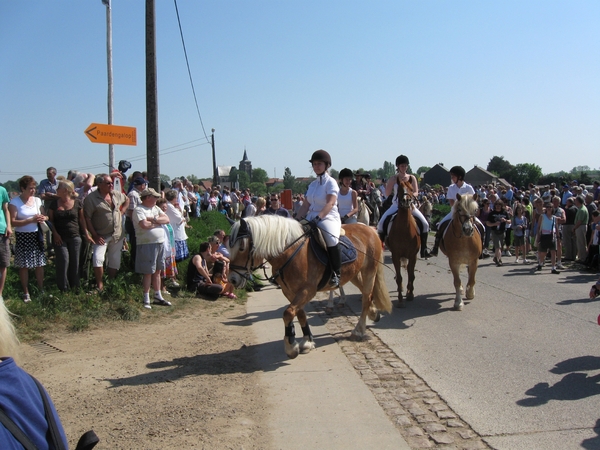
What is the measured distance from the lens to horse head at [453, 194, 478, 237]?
890cm

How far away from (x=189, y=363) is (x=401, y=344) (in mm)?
2853

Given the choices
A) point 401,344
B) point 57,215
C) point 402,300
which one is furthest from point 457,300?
point 57,215

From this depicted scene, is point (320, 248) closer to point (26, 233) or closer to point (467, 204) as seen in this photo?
point (467, 204)

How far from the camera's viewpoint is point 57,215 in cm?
841

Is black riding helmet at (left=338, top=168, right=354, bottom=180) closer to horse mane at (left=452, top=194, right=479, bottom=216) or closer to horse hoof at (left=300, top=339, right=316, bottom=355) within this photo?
horse mane at (left=452, top=194, right=479, bottom=216)

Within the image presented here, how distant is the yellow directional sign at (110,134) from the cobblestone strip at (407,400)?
21.2 ft

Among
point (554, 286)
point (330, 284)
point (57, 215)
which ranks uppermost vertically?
point (57, 215)

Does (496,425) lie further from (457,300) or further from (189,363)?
(457,300)

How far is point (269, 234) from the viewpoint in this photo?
19.8ft

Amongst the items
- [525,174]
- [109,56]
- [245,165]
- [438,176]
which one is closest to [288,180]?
[245,165]

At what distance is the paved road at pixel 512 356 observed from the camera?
439 centimetres

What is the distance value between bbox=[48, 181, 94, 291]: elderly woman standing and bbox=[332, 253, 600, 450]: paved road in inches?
197

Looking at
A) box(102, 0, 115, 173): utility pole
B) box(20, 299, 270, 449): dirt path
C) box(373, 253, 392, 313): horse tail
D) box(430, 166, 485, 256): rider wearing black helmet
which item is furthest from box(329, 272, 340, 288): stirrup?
box(102, 0, 115, 173): utility pole

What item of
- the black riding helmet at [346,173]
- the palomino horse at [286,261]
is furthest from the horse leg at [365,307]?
the black riding helmet at [346,173]
